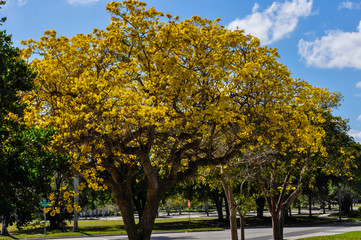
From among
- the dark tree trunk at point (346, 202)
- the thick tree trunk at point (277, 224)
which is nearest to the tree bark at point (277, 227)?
the thick tree trunk at point (277, 224)

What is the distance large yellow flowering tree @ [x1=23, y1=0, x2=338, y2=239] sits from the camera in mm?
8781

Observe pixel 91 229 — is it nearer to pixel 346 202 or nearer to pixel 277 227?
pixel 277 227

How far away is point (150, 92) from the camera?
8.63 metres

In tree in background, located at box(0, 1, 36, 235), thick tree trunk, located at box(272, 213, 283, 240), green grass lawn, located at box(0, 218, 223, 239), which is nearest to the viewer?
tree in background, located at box(0, 1, 36, 235)

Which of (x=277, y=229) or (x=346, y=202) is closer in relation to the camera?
(x=277, y=229)

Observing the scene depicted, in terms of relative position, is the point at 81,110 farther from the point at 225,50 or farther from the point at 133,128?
the point at 225,50

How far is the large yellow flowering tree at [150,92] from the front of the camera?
878 cm

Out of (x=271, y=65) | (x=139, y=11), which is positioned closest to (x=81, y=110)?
(x=139, y=11)

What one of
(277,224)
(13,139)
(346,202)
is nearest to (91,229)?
(277,224)

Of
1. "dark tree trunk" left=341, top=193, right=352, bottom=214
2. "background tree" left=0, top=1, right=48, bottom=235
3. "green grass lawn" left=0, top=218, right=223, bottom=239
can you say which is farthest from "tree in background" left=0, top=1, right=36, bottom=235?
"dark tree trunk" left=341, top=193, right=352, bottom=214

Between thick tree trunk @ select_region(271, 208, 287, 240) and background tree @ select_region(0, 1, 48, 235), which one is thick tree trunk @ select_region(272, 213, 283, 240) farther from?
background tree @ select_region(0, 1, 48, 235)

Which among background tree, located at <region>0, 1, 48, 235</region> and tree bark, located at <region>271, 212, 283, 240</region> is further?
tree bark, located at <region>271, 212, 283, 240</region>

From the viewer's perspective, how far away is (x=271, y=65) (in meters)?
10.4

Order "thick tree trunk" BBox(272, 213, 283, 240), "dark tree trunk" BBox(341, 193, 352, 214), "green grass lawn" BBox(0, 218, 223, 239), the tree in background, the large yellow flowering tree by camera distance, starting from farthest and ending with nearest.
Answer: "dark tree trunk" BBox(341, 193, 352, 214)
"green grass lawn" BBox(0, 218, 223, 239)
"thick tree trunk" BBox(272, 213, 283, 240)
the large yellow flowering tree
the tree in background
